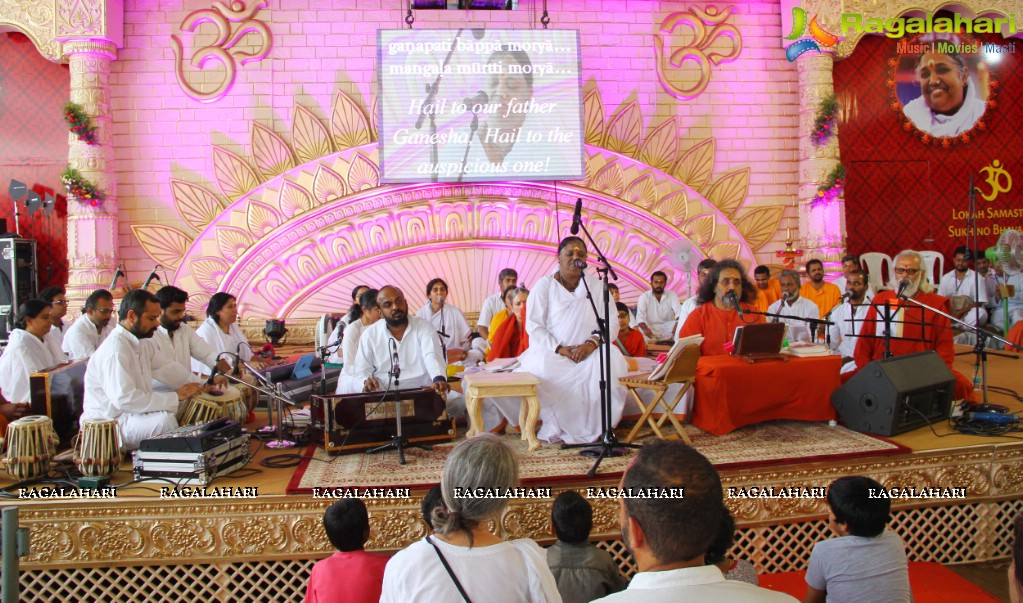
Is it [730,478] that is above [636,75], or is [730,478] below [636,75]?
below

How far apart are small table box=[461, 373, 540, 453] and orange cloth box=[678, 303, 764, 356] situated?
4.77 feet

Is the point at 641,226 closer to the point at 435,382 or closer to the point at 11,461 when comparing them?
the point at 435,382

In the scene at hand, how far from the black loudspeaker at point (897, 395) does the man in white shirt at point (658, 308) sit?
409 centimetres

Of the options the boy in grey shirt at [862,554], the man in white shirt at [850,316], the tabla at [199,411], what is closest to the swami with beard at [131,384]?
the tabla at [199,411]

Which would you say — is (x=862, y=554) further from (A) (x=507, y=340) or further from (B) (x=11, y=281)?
(B) (x=11, y=281)

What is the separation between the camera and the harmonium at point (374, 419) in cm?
479

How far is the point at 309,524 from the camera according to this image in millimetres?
3957

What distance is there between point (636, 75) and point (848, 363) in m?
5.26

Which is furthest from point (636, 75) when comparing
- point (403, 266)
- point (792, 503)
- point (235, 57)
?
point (792, 503)

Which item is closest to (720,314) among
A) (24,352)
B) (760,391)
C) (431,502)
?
(760,391)

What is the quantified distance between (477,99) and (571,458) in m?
6.08

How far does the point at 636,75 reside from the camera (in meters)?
10.2

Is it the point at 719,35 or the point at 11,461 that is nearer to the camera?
the point at 11,461

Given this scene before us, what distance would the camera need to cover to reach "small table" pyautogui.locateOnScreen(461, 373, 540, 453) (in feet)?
15.8
